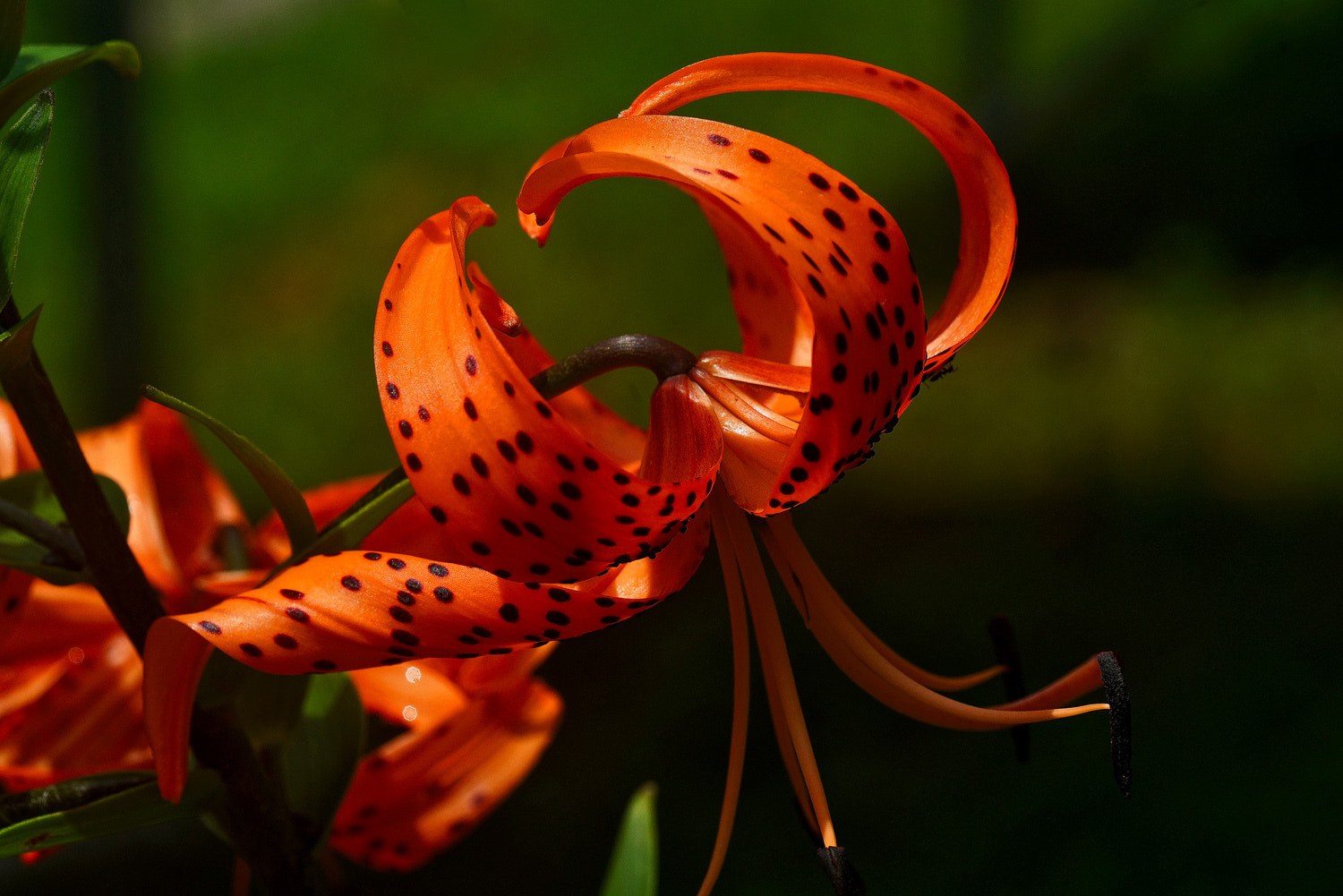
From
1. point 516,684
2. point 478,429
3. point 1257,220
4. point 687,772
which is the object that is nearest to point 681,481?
point 478,429

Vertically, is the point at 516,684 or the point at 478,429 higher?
the point at 478,429

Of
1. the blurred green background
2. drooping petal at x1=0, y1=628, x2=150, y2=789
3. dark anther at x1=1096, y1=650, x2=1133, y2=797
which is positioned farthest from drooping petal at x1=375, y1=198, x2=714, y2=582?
the blurred green background

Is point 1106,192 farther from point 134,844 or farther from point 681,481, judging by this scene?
point 134,844

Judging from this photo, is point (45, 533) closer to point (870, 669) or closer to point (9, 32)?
point (9, 32)

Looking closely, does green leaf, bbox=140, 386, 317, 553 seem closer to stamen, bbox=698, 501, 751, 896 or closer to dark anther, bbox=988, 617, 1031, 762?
stamen, bbox=698, 501, 751, 896

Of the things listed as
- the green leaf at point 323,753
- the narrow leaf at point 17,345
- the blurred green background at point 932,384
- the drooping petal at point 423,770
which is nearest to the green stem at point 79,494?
the narrow leaf at point 17,345

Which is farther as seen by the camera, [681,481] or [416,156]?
[416,156]

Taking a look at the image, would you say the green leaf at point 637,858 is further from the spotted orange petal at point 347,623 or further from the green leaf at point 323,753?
the spotted orange petal at point 347,623
